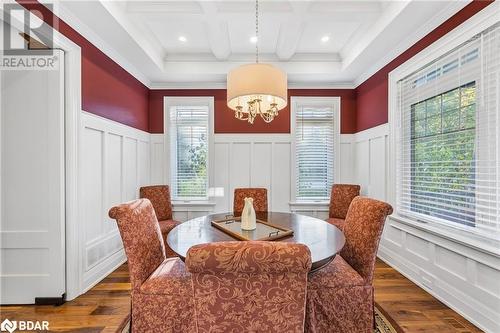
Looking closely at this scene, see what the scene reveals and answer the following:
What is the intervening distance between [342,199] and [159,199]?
2.61 m

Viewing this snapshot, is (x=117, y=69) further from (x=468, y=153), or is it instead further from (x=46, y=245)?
(x=468, y=153)

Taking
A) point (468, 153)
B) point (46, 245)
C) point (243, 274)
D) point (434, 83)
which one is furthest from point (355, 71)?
point (46, 245)

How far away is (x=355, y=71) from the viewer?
3586 mm

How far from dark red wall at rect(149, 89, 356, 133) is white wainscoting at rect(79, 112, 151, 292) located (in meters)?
0.76

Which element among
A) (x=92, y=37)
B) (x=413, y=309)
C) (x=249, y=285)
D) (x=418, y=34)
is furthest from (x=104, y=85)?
(x=413, y=309)

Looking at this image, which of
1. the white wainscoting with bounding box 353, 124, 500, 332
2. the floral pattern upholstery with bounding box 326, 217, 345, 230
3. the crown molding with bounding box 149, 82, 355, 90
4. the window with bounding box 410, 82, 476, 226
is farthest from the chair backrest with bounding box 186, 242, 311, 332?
the crown molding with bounding box 149, 82, 355, 90

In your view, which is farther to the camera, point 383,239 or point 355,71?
point 355,71

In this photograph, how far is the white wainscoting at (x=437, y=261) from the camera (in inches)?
72.4

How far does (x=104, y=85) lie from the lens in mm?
2822

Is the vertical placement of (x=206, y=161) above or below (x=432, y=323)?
above

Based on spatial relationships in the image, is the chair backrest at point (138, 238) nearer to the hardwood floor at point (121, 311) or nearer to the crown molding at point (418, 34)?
the hardwood floor at point (121, 311)

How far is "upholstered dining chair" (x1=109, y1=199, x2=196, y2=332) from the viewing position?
59.8 inches

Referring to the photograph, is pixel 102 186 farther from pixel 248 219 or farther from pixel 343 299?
pixel 343 299

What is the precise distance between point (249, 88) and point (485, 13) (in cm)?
186
